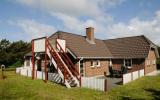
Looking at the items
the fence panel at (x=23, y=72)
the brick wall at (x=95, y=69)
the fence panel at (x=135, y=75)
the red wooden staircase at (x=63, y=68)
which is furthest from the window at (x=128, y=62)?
the fence panel at (x=23, y=72)

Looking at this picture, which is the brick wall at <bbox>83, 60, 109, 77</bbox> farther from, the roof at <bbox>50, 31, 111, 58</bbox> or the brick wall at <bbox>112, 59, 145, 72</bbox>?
the brick wall at <bbox>112, 59, 145, 72</bbox>

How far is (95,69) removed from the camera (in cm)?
2780

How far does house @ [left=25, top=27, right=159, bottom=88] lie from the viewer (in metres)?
22.9

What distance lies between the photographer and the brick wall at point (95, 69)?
2605cm

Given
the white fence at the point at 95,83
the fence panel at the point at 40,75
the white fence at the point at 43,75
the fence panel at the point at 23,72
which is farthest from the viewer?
the fence panel at the point at 23,72

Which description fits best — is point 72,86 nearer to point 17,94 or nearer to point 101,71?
point 17,94

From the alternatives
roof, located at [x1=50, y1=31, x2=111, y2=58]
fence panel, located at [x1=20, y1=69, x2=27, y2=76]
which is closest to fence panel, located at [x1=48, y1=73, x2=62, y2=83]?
roof, located at [x1=50, y1=31, x2=111, y2=58]

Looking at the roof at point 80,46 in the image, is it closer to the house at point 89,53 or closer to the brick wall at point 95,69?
the house at point 89,53

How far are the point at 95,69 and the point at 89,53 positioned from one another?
2.31 metres

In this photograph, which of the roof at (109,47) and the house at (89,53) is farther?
the roof at (109,47)

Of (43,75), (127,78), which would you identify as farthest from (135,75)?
(43,75)

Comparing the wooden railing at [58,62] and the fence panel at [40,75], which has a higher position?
the wooden railing at [58,62]

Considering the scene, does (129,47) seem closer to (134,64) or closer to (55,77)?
(134,64)

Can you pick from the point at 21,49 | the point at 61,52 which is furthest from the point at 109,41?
the point at 21,49
